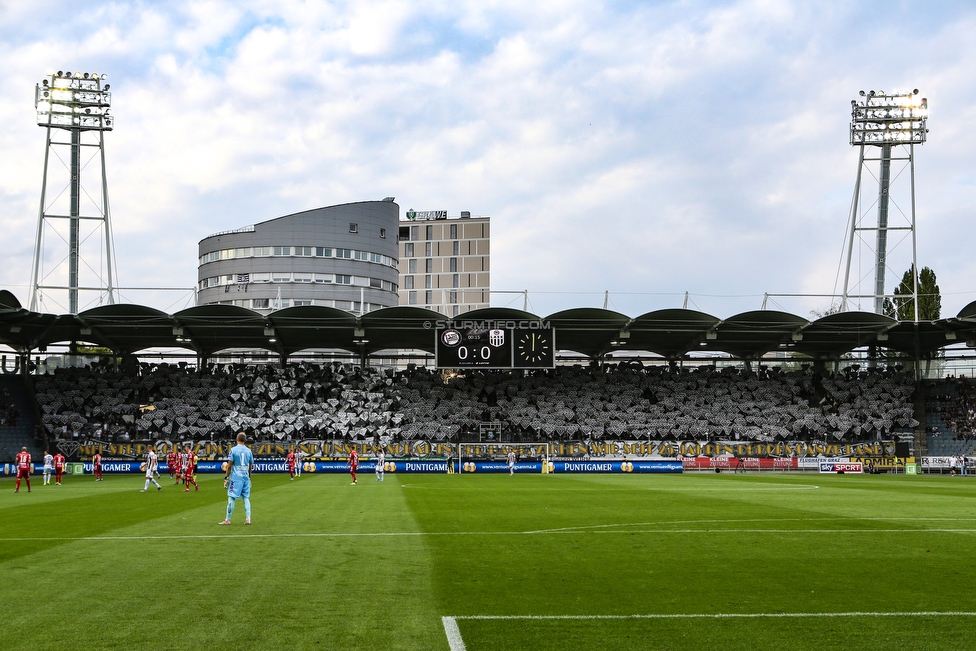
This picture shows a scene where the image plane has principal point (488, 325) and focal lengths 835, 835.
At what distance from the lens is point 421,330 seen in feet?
204

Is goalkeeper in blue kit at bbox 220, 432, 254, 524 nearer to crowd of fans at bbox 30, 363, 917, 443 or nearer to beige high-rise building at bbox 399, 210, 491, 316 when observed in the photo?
crowd of fans at bbox 30, 363, 917, 443

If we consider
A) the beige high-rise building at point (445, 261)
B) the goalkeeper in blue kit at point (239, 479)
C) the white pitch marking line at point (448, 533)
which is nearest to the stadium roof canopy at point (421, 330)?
the goalkeeper in blue kit at point (239, 479)

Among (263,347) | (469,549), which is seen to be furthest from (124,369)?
(469,549)

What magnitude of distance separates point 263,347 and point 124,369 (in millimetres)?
Answer: 10657

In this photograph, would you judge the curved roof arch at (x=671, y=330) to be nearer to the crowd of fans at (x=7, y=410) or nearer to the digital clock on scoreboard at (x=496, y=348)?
the digital clock on scoreboard at (x=496, y=348)

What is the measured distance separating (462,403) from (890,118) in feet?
131

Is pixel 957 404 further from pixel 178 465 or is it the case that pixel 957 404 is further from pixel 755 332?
pixel 178 465

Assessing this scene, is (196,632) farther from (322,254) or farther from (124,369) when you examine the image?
(322,254)

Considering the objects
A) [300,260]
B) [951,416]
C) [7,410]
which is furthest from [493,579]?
[300,260]

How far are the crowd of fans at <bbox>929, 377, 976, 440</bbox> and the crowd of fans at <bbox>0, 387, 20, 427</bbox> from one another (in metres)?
67.5

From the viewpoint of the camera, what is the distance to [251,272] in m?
110

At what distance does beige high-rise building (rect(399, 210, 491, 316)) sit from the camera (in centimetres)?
13475

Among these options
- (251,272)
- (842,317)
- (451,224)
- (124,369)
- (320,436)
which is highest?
(451,224)

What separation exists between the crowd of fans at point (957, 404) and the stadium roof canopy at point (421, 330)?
3292mm
